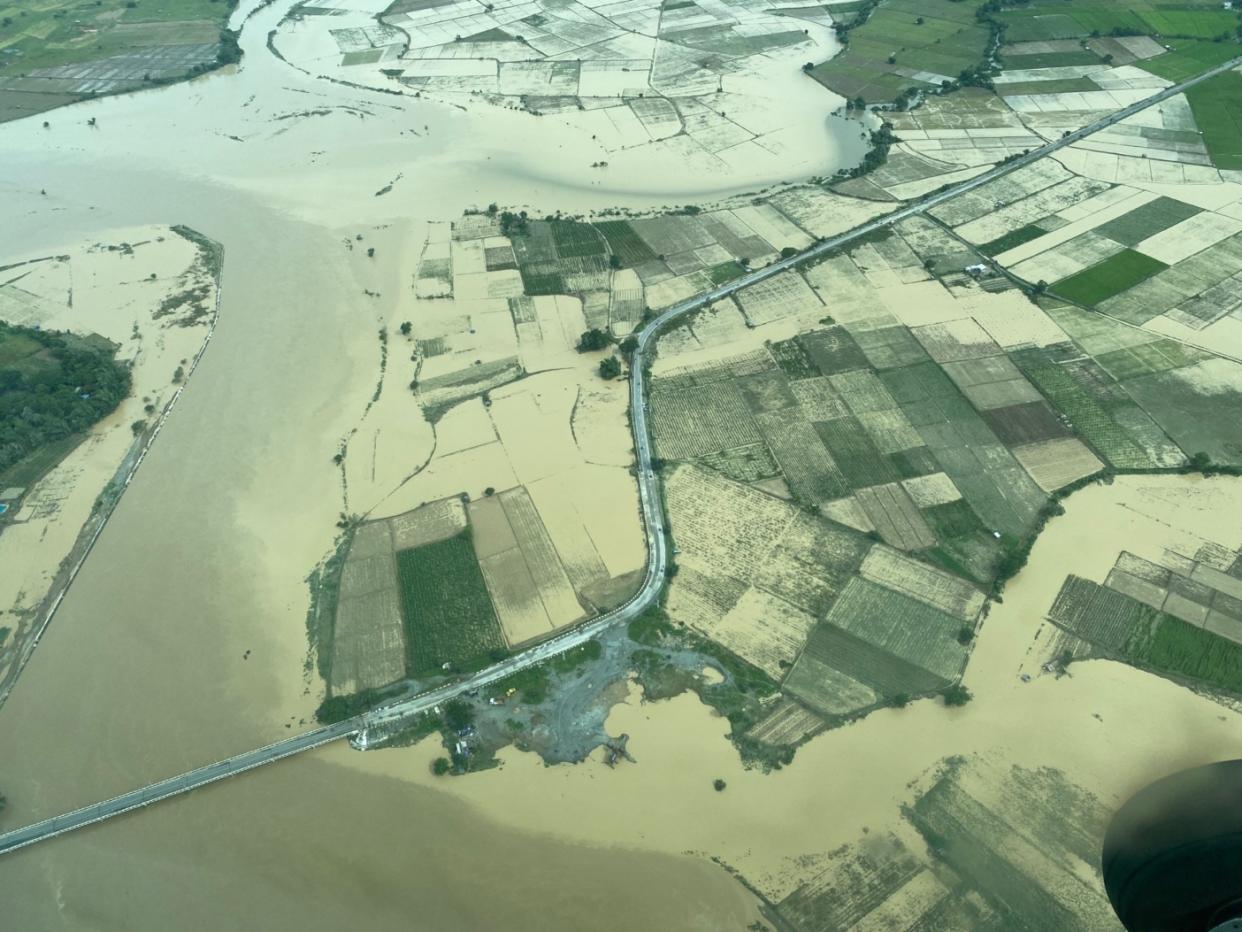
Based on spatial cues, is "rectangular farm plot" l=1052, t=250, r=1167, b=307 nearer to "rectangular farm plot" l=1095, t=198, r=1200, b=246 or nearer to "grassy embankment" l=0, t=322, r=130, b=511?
"rectangular farm plot" l=1095, t=198, r=1200, b=246

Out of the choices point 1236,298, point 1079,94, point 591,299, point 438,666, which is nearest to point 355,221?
point 591,299

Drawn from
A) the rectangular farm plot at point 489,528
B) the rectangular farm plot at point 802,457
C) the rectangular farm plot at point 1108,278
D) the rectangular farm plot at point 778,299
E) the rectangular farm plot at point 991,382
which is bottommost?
the rectangular farm plot at point 489,528

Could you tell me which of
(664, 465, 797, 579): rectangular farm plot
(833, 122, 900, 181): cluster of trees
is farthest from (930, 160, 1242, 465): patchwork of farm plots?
(664, 465, 797, 579): rectangular farm plot

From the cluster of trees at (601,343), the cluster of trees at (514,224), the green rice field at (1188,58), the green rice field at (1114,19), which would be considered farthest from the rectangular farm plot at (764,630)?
the green rice field at (1114,19)

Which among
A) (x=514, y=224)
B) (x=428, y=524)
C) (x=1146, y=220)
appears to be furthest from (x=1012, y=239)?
(x=428, y=524)

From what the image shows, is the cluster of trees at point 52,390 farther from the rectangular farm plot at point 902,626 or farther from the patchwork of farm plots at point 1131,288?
the patchwork of farm plots at point 1131,288

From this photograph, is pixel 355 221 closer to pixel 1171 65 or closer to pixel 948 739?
pixel 948 739
